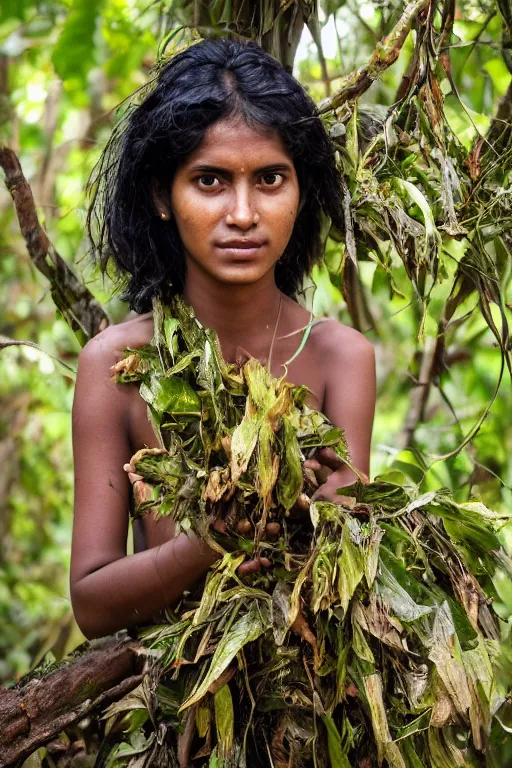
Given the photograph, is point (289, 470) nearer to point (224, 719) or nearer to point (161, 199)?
point (224, 719)

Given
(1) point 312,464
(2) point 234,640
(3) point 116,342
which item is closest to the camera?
(2) point 234,640

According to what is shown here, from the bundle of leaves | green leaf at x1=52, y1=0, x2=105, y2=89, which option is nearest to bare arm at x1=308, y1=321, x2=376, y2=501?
the bundle of leaves

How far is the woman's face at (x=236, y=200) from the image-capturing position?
69.9 inches

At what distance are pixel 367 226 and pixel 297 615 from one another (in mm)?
767

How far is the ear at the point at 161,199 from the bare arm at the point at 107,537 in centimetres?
25

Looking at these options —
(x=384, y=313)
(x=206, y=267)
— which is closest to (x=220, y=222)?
(x=206, y=267)

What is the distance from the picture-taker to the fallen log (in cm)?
142

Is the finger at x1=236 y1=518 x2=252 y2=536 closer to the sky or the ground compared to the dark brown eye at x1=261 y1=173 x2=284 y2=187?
closer to the ground

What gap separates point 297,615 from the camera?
146cm

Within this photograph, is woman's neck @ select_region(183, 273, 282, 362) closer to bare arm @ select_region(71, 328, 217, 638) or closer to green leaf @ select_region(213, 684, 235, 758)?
bare arm @ select_region(71, 328, 217, 638)

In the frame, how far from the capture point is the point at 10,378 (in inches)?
181

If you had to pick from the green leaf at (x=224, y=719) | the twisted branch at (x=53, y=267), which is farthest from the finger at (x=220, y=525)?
the twisted branch at (x=53, y=267)

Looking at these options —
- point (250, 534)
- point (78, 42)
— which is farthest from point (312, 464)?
point (78, 42)

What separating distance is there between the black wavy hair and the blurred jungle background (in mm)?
79
